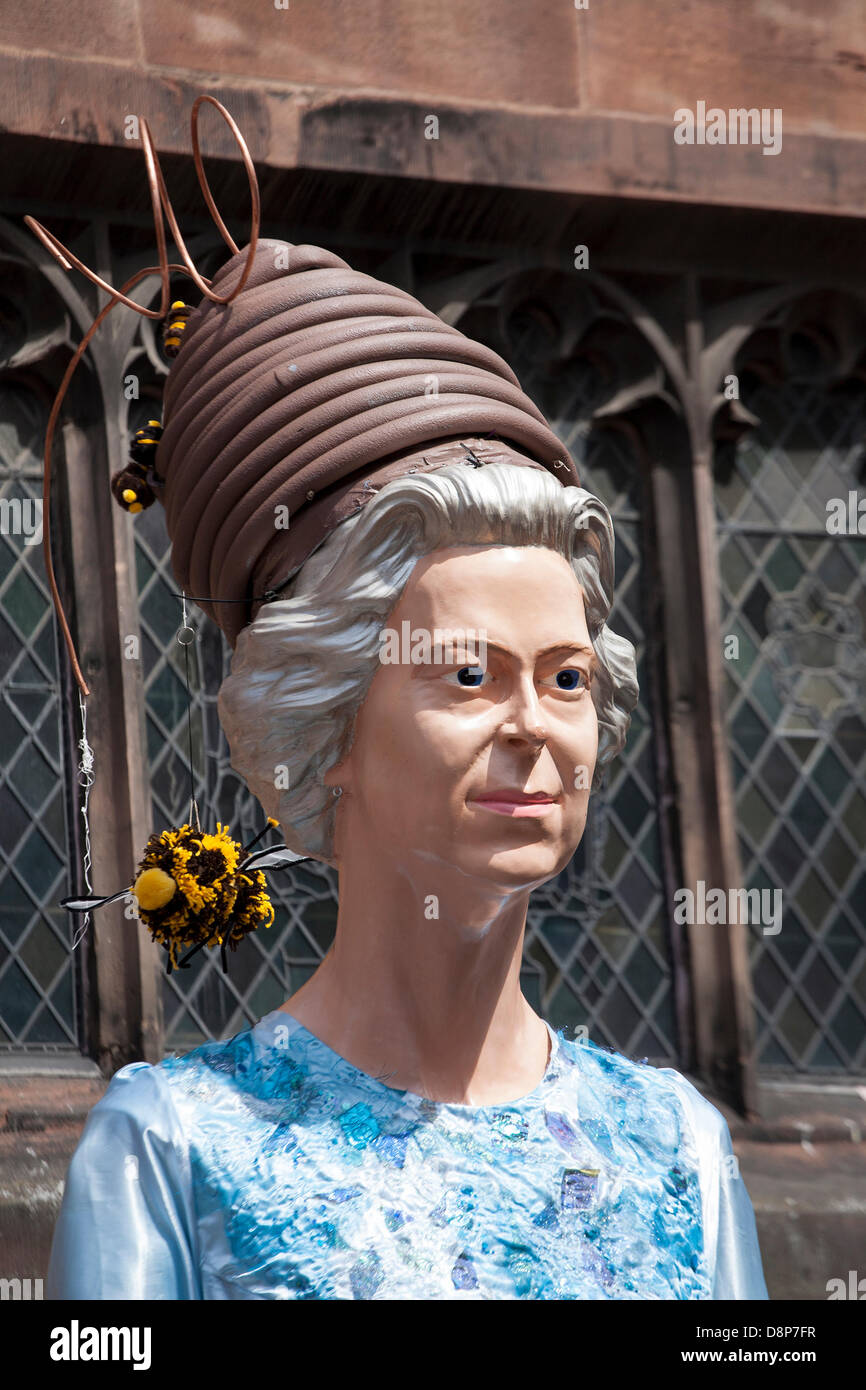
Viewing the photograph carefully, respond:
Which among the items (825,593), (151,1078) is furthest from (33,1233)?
(825,593)

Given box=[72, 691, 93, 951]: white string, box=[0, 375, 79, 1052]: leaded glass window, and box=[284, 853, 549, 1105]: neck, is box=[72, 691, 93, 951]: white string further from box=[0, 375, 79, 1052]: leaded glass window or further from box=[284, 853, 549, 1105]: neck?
box=[284, 853, 549, 1105]: neck

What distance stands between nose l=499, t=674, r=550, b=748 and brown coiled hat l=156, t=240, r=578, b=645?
30 cm

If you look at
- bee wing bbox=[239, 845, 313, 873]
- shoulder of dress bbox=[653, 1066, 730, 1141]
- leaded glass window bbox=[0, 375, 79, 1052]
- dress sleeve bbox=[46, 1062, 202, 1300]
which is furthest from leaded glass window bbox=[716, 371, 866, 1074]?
dress sleeve bbox=[46, 1062, 202, 1300]

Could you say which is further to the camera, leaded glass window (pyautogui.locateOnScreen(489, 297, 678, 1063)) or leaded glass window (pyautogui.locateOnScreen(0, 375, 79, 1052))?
leaded glass window (pyautogui.locateOnScreen(489, 297, 678, 1063))

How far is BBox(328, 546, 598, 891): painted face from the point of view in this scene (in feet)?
7.14

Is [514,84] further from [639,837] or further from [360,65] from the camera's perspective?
[639,837]

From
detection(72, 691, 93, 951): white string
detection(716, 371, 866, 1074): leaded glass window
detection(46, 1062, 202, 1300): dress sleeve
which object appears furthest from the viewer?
detection(716, 371, 866, 1074): leaded glass window

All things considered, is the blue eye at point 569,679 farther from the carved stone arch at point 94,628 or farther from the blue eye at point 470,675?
the carved stone arch at point 94,628

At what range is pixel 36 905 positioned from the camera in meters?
4.00

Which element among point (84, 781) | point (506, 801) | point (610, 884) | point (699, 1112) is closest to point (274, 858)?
point (506, 801)

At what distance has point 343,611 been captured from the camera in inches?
89.7

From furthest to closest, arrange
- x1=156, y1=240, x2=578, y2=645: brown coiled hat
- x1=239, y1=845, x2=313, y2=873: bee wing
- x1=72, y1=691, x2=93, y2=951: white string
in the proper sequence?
1. x1=72, y1=691, x2=93, y2=951: white string
2. x1=239, y1=845, x2=313, y2=873: bee wing
3. x1=156, y1=240, x2=578, y2=645: brown coiled hat

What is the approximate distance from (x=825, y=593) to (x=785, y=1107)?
122 cm

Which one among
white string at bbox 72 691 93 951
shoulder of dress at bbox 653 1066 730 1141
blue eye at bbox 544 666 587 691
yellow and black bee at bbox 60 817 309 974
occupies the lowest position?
shoulder of dress at bbox 653 1066 730 1141
